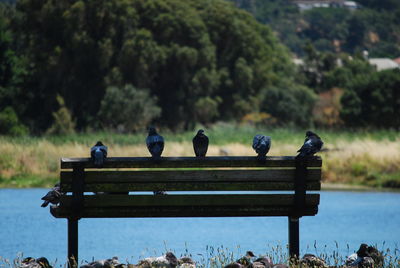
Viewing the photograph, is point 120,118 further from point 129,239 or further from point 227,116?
point 129,239

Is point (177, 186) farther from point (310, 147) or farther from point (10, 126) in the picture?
point (10, 126)

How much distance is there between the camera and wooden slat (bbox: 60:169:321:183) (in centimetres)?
948

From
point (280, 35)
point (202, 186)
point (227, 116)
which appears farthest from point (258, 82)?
point (280, 35)

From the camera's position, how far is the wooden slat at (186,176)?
9.48 m

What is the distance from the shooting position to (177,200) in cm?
959

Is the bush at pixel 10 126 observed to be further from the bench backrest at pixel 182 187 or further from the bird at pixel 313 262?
the bird at pixel 313 262

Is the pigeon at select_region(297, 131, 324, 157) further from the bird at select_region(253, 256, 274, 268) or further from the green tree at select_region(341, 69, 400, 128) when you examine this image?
the green tree at select_region(341, 69, 400, 128)

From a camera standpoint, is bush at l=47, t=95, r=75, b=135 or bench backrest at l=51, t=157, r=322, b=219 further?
bush at l=47, t=95, r=75, b=135

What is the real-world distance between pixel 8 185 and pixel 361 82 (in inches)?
1292

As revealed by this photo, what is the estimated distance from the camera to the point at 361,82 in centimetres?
5500

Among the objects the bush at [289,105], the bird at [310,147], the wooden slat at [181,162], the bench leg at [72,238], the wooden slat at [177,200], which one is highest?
the bush at [289,105]

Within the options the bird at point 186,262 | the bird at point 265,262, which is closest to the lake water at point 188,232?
the bird at point 186,262

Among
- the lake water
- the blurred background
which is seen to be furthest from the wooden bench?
the blurred background

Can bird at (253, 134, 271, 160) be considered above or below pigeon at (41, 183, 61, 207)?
above
